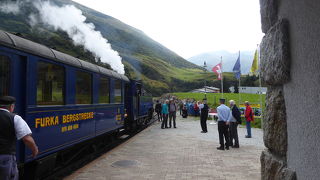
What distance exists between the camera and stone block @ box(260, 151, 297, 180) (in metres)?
2.36

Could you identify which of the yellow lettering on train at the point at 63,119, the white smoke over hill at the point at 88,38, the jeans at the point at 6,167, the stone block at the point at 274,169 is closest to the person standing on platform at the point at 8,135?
the jeans at the point at 6,167

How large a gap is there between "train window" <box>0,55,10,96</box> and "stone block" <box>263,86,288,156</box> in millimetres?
3936

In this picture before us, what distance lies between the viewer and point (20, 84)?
17.1 feet

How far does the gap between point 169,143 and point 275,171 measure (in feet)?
29.7

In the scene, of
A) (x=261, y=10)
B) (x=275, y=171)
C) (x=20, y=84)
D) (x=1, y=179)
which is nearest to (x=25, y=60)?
(x=20, y=84)

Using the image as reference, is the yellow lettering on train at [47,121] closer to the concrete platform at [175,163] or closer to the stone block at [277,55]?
the concrete platform at [175,163]

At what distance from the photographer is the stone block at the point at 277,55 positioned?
2337 mm

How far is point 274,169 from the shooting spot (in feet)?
8.54

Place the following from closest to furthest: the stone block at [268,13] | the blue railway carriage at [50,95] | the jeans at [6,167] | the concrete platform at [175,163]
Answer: the stone block at [268,13] < the jeans at [6,167] < the blue railway carriage at [50,95] < the concrete platform at [175,163]

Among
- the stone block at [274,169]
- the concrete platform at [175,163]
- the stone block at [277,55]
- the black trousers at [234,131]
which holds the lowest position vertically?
the concrete platform at [175,163]

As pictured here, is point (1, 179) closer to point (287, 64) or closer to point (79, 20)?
point (287, 64)

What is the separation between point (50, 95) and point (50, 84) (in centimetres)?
23

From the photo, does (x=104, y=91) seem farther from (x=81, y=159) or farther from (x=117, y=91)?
(x=81, y=159)

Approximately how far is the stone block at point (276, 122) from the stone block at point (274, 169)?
0.07 metres
